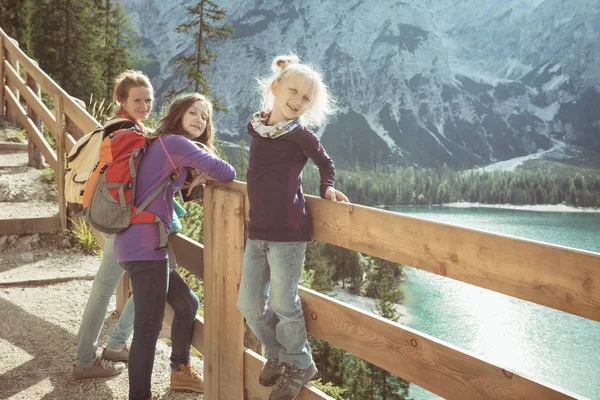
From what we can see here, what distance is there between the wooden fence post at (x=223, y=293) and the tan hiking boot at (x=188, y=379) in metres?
0.29

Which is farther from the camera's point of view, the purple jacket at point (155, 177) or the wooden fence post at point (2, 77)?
the wooden fence post at point (2, 77)

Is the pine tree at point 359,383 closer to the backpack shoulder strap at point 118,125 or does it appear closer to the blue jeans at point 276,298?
the backpack shoulder strap at point 118,125

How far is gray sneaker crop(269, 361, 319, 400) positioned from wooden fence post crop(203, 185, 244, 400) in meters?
0.42

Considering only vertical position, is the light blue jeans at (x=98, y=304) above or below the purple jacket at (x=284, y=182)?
below

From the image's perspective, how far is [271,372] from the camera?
263 centimetres

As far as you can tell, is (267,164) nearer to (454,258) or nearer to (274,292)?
(274,292)

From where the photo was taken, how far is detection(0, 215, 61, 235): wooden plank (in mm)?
6086

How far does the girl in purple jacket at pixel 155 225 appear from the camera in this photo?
2.82m

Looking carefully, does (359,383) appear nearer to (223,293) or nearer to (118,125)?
(223,293)

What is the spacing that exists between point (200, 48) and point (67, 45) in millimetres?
7859

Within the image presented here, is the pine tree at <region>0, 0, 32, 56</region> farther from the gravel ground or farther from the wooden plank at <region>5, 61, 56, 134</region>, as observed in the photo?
the gravel ground

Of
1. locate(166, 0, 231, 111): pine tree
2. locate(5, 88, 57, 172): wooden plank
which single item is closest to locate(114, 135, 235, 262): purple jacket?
locate(5, 88, 57, 172): wooden plank

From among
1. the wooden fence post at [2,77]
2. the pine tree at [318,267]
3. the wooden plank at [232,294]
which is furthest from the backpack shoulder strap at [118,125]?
the pine tree at [318,267]

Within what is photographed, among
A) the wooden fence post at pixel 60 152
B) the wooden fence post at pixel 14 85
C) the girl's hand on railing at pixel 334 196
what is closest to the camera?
the girl's hand on railing at pixel 334 196
